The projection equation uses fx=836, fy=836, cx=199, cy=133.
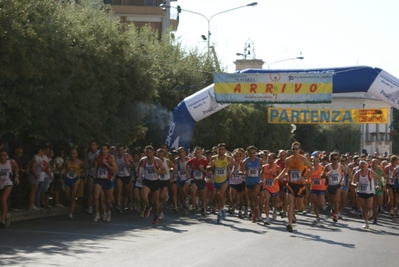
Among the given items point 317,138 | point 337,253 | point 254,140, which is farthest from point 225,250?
point 317,138

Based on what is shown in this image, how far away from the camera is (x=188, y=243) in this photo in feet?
48.1

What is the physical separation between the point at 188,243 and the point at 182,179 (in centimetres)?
786

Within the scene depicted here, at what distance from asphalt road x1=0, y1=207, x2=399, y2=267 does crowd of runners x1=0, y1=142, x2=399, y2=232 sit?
569 mm

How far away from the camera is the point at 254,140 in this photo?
49.7 metres

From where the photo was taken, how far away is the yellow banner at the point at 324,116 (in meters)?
37.6

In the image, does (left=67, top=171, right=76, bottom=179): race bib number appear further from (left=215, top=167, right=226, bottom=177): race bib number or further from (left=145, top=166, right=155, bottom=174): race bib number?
(left=215, top=167, right=226, bottom=177): race bib number

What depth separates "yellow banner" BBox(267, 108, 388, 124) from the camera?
3762cm

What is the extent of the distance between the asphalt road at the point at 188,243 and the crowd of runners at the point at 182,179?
57 centimetres

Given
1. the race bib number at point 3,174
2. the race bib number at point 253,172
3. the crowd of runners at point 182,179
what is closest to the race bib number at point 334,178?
the crowd of runners at point 182,179

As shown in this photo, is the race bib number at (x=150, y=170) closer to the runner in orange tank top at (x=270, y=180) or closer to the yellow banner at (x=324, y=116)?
the runner in orange tank top at (x=270, y=180)

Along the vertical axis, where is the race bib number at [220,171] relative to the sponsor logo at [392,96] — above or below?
below

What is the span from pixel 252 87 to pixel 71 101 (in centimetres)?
658

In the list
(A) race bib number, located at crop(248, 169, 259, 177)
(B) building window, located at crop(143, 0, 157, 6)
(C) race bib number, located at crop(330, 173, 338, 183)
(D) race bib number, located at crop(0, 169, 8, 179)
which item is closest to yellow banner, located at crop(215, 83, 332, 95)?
(C) race bib number, located at crop(330, 173, 338, 183)

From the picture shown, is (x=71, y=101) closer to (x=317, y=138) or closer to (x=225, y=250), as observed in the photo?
(x=225, y=250)
